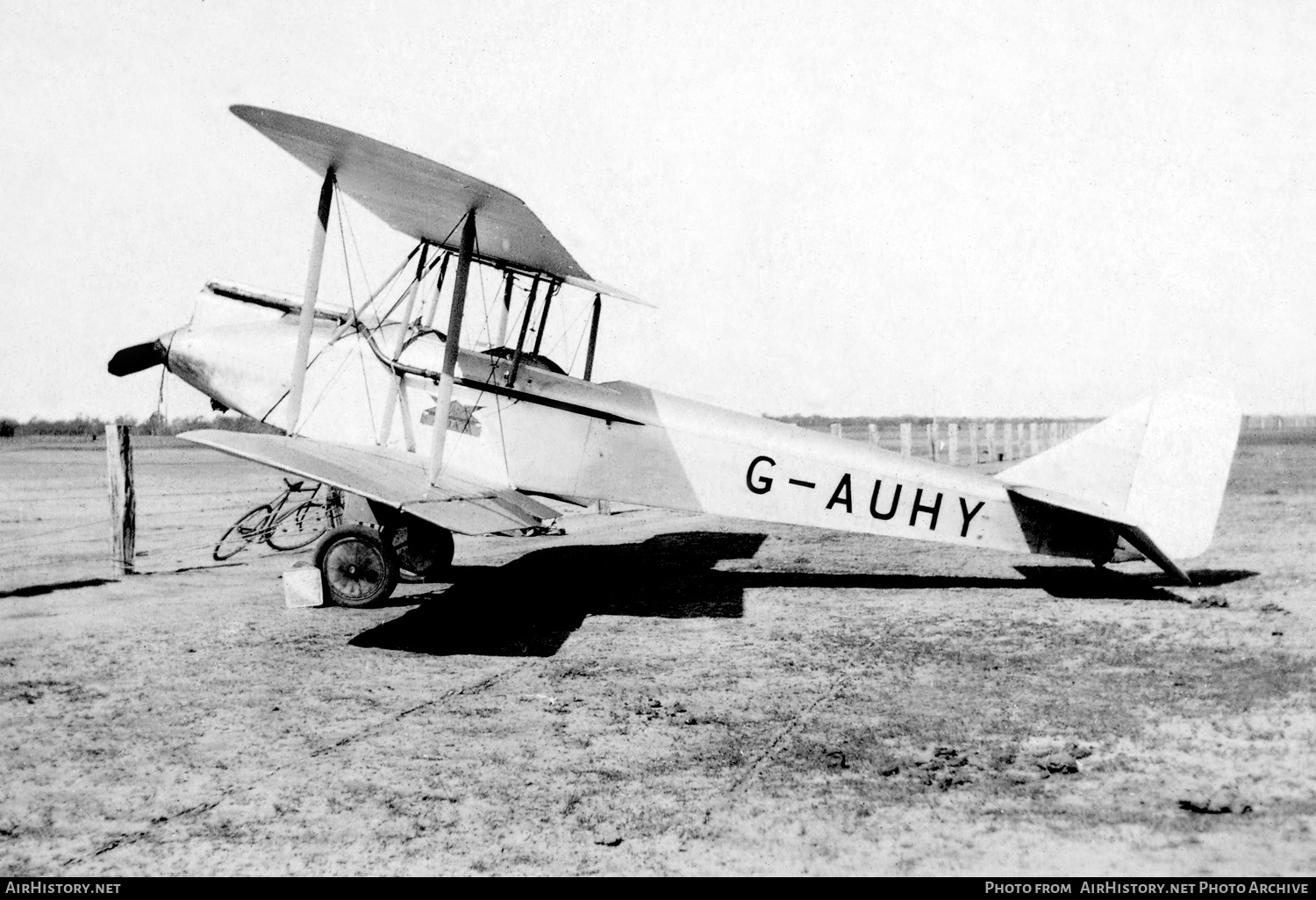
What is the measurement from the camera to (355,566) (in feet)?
24.3

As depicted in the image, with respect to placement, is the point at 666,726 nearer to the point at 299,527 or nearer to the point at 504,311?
the point at 504,311

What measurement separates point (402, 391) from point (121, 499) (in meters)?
3.65

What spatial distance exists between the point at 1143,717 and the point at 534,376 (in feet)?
18.5

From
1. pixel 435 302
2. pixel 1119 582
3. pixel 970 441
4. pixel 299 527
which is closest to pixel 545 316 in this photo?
pixel 435 302

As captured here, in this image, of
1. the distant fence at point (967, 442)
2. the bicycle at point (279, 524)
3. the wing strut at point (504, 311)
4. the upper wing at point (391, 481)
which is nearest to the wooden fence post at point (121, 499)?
the bicycle at point (279, 524)

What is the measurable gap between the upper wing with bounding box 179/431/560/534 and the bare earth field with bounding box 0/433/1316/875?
91cm

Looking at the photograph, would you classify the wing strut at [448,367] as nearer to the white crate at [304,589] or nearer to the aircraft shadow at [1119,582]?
the white crate at [304,589]

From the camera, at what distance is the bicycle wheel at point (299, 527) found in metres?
10.6

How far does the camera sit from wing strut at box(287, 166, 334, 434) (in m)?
7.13

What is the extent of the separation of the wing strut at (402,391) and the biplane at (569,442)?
2 cm

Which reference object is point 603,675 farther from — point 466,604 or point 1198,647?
point 1198,647

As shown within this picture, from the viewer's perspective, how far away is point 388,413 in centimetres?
797

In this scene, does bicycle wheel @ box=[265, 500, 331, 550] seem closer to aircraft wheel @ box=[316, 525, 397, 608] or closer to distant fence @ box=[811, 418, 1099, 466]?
aircraft wheel @ box=[316, 525, 397, 608]
